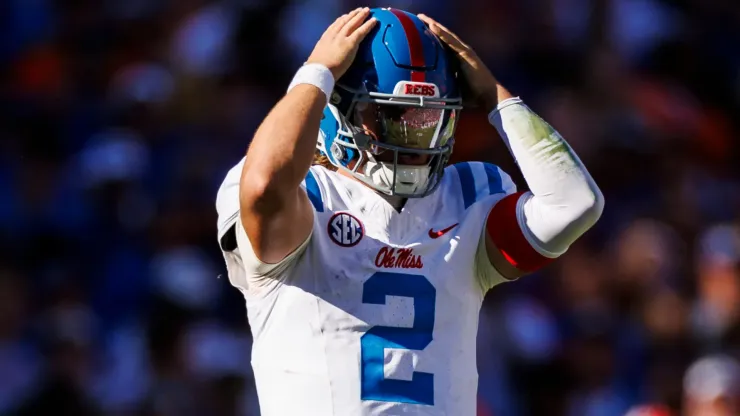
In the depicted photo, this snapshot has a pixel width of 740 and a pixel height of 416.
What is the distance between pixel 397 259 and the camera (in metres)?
3.17

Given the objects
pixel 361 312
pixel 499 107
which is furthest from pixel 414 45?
pixel 361 312

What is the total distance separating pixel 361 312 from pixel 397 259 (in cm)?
16

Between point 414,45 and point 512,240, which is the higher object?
point 414,45

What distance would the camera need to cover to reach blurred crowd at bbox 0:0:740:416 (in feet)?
20.2

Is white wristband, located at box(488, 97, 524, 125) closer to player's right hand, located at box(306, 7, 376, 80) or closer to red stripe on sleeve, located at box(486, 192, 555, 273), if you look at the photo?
red stripe on sleeve, located at box(486, 192, 555, 273)

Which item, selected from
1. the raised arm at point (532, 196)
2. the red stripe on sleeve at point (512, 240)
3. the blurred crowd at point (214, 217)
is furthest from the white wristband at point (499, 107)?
the blurred crowd at point (214, 217)

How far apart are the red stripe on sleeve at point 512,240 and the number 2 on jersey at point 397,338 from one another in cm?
23

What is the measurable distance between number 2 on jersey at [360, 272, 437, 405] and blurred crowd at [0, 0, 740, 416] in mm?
2933

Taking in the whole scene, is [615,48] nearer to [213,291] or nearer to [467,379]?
[213,291]

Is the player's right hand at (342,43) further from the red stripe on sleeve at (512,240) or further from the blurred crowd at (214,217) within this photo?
the blurred crowd at (214,217)

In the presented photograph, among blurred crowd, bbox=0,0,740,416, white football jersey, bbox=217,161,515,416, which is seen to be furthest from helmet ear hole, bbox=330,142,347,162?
blurred crowd, bbox=0,0,740,416

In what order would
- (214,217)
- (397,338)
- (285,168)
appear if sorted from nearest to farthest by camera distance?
(285,168), (397,338), (214,217)

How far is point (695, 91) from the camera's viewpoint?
8.59m

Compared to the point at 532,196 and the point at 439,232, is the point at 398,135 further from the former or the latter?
the point at 532,196
